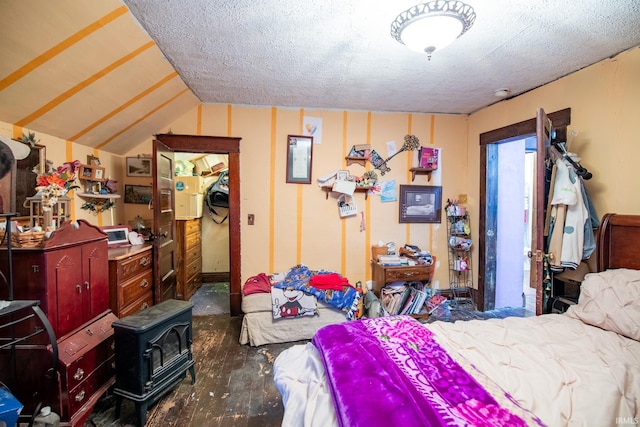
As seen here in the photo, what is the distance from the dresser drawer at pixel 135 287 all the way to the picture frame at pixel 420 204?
294 cm

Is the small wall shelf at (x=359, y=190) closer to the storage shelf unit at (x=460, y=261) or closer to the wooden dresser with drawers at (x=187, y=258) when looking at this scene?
the storage shelf unit at (x=460, y=261)

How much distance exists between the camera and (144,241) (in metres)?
2.86

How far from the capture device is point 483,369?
1.30 metres

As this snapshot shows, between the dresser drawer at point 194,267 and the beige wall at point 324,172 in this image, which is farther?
the dresser drawer at point 194,267

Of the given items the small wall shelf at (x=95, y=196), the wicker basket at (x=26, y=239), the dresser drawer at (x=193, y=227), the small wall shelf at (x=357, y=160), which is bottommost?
the dresser drawer at (x=193, y=227)

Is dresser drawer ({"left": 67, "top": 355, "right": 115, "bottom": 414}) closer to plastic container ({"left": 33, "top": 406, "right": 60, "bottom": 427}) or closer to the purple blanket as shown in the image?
plastic container ({"left": 33, "top": 406, "right": 60, "bottom": 427})

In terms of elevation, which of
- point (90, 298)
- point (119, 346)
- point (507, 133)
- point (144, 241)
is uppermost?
point (507, 133)

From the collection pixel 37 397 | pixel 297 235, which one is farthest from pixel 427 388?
pixel 297 235

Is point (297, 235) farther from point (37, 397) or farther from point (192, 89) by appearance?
point (37, 397)

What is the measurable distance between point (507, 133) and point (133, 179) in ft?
14.1

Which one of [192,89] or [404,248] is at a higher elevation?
[192,89]

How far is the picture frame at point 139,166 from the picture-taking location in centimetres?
310

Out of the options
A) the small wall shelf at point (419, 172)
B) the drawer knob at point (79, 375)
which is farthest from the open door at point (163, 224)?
the small wall shelf at point (419, 172)

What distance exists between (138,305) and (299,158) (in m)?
2.25
